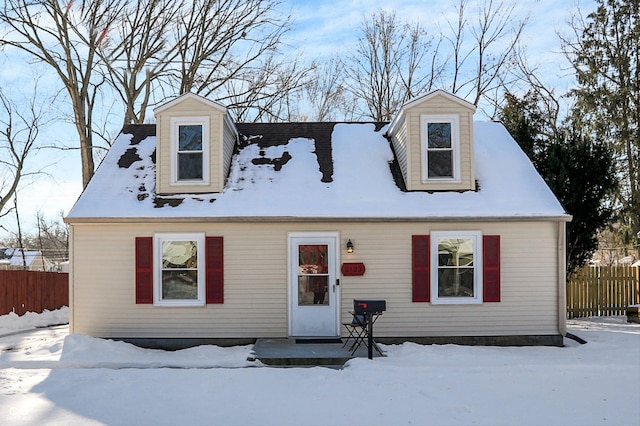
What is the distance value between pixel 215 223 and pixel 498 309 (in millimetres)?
5607

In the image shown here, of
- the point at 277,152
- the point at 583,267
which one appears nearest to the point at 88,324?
the point at 277,152

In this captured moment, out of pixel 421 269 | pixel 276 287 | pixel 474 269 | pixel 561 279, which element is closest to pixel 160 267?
pixel 276 287

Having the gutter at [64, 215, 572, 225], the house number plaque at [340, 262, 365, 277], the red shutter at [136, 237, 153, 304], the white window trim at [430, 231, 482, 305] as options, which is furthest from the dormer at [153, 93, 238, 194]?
the white window trim at [430, 231, 482, 305]

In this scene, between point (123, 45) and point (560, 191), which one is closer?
point (560, 191)

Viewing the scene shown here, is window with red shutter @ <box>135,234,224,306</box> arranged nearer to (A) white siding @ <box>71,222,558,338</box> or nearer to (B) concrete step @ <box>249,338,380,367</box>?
(A) white siding @ <box>71,222,558,338</box>

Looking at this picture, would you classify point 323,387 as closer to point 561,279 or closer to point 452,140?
point 561,279

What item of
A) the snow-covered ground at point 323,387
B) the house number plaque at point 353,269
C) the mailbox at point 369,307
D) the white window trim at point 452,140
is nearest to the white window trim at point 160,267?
the snow-covered ground at point 323,387

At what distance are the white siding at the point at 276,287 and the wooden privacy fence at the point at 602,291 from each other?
5.46 m

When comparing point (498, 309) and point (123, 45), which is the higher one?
point (123, 45)

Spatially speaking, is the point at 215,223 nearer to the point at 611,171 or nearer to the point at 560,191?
the point at 560,191

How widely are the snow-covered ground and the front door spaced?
1.20 metres

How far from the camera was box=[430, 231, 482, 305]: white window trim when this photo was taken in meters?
11.0

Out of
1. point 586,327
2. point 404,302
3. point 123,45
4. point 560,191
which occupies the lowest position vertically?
point 586,327

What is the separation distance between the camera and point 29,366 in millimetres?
9273
